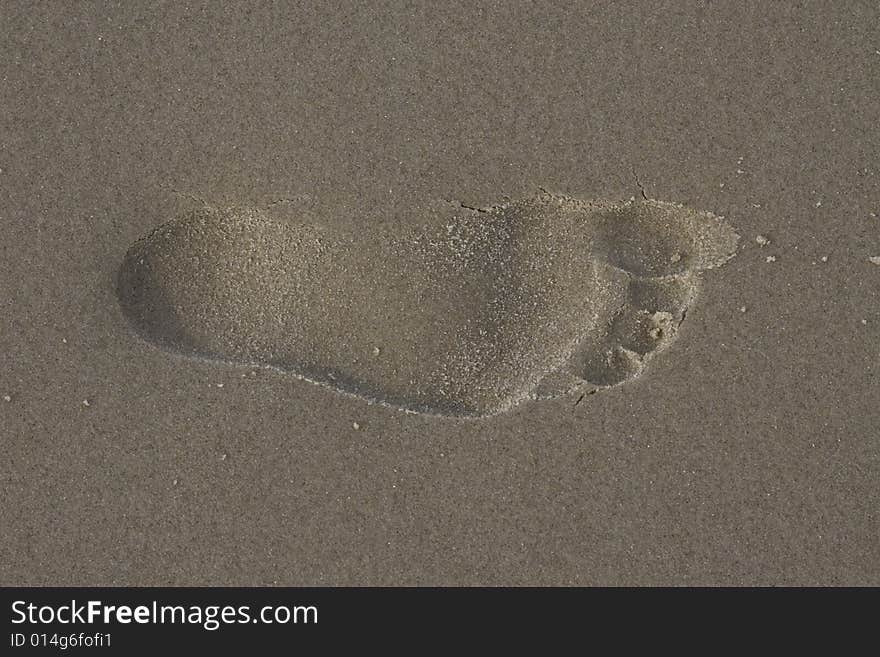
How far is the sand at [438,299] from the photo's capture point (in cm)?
150

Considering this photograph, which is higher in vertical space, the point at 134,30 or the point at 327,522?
the point at 134,30

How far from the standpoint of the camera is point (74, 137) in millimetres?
1567

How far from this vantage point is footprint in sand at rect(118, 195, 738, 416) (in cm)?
150

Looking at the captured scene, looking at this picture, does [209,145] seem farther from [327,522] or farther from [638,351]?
[638,351]

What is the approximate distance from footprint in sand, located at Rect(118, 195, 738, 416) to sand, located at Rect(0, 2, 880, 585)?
→ 0.05 ft

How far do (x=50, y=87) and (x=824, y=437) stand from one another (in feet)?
6.60

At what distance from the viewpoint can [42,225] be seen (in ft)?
5.13

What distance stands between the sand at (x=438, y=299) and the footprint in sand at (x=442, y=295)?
16 millimetres

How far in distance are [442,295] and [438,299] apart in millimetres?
13

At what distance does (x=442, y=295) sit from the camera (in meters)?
1.54

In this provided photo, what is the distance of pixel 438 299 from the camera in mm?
1536

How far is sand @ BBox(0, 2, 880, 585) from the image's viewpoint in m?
1.50
